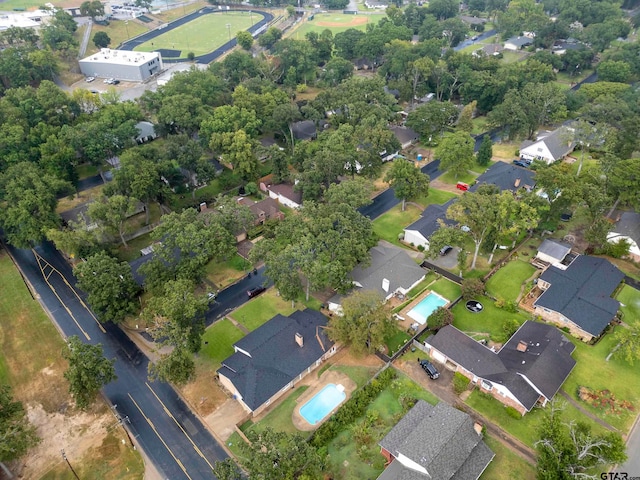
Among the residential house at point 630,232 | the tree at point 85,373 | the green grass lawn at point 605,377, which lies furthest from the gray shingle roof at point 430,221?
the tree at point 85,373

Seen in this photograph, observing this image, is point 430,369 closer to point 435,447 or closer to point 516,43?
point 435,447

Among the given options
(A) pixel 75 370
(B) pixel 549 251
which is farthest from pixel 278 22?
(A) pixel 75 370

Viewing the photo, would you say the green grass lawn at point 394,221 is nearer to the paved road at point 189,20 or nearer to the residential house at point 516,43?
the paved road at point 189,20

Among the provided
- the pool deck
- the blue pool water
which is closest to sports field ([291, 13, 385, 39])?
Answer: the pool deck

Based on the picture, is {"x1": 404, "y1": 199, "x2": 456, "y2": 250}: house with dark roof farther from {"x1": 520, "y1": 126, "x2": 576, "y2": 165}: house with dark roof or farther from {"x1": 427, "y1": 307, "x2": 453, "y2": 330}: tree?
{"x1": 520, "y1": 126, "x2": 576, "y2": 165}: house with dark roof

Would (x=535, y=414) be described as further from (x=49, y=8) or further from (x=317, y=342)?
(x=49, y=8)

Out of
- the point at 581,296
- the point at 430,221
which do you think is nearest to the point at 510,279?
the point at 581,296

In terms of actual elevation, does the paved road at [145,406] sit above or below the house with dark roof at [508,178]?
below
